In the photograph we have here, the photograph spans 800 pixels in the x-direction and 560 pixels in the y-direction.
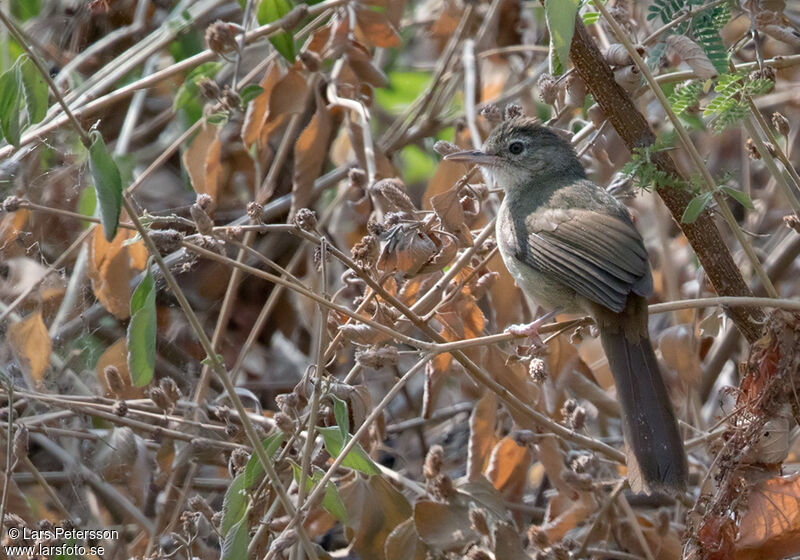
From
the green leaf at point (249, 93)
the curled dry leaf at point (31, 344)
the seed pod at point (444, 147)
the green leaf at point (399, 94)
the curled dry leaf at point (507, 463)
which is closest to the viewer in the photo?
the seed pod at point (444, 147)

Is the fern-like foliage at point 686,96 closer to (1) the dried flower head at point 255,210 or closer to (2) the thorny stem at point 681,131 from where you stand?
(2) the thorny stem at point 681,131

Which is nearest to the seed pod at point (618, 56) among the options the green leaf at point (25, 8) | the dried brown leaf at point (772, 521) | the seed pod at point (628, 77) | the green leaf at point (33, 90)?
the seed pod at point (628, 77)

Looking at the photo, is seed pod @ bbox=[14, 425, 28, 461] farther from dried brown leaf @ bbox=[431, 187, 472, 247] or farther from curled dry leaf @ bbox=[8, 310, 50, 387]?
dried brown leaf @ bbox=[431, 187, 472, 247]

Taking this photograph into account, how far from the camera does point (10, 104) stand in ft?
8.95

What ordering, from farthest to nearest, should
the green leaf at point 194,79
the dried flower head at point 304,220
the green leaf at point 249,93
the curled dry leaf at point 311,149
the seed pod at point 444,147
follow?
the curled dry leaf at point 311,149, the green leaf at point 194,79, the green leaf at point 249,93, the seed pod at point 444,147, the dried flower head at point 304,220

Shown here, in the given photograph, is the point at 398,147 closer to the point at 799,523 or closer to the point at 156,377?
the point at 156,377

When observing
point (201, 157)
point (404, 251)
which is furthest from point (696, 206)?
point (201, 157)

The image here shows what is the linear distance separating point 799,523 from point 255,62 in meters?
3.84

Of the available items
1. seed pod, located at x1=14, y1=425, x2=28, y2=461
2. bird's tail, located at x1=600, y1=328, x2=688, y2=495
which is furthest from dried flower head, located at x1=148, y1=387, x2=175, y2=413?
bird's tail, located at x1=600, y1=328, x2=688, y2=495

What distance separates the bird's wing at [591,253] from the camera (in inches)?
133

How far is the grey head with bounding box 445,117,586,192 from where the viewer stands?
4.14 meters

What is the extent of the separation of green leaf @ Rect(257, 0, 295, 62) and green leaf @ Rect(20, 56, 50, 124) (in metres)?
0.87

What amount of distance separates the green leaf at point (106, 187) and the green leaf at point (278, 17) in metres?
1.16

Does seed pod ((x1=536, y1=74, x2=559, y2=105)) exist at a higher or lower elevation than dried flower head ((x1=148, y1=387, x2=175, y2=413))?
higher
